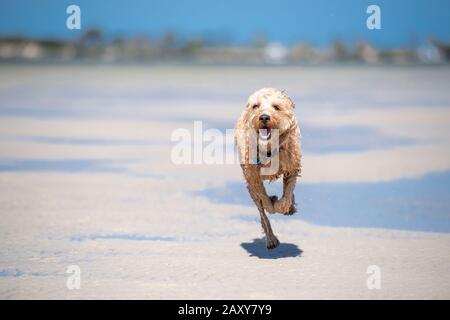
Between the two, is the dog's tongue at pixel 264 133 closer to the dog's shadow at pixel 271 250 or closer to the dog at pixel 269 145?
the dog at pixel 269 145

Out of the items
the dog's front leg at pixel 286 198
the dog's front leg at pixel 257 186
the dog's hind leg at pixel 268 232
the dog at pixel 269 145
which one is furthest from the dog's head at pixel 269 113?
the dog's hind leg at pixel 268 232

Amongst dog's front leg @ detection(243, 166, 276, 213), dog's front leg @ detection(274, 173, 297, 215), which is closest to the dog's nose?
dog's front leg @ detection(243, 166, 276, 213)

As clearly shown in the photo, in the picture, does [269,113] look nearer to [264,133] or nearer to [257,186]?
[264,133]

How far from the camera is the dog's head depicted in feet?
26.0

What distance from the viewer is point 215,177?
43.6 ft

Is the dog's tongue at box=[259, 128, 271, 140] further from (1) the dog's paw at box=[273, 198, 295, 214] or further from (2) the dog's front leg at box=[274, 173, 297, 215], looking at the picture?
(1) the dog's paw at box=[273, 198, 295, 214]

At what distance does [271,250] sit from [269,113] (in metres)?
1.56

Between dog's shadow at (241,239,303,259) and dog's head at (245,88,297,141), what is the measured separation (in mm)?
1171

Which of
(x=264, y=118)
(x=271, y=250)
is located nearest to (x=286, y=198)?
(x=271, y=250)

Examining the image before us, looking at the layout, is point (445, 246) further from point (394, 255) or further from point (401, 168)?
point (401, 168)

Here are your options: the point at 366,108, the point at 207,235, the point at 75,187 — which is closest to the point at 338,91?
the point at 366,108

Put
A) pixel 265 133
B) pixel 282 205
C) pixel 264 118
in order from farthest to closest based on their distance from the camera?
pixel 282 205 < pixel 265 133 < pixel 264 118

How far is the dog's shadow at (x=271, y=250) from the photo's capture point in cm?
848

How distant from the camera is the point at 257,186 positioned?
845cm
